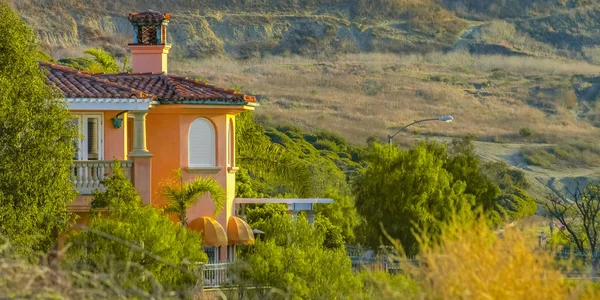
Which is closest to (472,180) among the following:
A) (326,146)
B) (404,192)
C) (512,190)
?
(404,192)

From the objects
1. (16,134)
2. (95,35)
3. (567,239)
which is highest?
(95,35)

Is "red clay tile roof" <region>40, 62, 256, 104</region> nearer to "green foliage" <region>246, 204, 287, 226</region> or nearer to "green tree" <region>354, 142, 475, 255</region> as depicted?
"green foliage" <region>246, 204, 287, 226</region>

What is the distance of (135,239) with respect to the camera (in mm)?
27328

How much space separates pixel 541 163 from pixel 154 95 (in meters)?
71.6

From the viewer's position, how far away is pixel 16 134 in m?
26.0

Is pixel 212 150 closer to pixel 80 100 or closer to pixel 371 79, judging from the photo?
pixel 80 100

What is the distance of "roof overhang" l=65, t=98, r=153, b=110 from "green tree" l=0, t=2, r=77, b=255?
9.33ft

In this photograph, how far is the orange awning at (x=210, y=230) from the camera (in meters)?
31.8

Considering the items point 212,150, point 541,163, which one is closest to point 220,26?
point 541,163

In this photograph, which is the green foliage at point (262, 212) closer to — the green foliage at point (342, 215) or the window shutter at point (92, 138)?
the green foliage at point (342, 215)

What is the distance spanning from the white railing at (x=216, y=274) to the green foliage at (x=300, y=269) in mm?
A: 502

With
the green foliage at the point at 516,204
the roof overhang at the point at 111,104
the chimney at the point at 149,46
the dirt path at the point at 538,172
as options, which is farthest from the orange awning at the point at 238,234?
the dirt path at the point at 538,172

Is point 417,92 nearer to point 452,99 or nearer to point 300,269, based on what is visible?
point 452,99

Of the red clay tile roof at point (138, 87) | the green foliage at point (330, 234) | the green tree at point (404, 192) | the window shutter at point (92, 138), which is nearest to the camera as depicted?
the red clay tile roof at point (138, 87)
